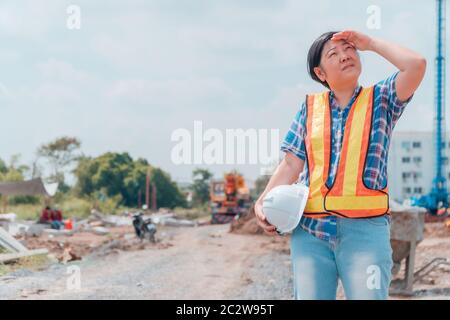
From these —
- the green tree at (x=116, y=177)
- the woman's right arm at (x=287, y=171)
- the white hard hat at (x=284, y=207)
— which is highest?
the woman's right arm at (x=287, y=171)

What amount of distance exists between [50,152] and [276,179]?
16796mm

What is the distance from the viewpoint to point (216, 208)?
19.2m

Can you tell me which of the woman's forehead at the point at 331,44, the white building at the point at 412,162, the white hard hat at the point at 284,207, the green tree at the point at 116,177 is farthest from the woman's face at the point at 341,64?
the white building at the point at 412,162

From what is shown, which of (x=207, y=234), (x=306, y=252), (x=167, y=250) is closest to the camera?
(x=306, y=252)

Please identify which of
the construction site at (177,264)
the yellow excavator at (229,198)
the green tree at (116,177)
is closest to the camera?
the construction site at (177,264)

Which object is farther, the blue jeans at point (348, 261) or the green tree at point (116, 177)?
the green tree at point (116, 177)

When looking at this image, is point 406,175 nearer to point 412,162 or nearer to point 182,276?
point 412,162

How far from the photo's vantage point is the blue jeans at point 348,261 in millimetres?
1527

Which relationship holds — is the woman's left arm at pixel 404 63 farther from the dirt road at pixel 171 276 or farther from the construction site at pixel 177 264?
the dirt road at pixel 171 276

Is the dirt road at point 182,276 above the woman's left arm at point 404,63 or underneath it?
underneath

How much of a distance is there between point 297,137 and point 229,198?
56.6 ft

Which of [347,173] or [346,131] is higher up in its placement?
[346,131]
